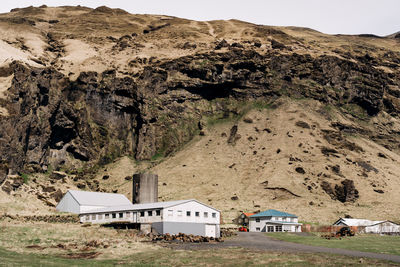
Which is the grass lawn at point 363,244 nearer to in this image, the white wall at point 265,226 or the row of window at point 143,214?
the row of window at point 143,214

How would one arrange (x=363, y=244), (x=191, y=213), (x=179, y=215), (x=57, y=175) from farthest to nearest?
(x=57, y=175), (x=191, y=213), (x=179, y=215), (x=363, y=244)

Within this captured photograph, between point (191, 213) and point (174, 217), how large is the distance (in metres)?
3.44

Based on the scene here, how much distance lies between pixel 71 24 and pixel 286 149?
133m

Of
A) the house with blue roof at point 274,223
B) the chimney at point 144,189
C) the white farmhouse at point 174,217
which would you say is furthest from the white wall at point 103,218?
the house with blue roof at point 274,223

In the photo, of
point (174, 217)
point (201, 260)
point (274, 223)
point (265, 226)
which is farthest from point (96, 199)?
point (201, 260)

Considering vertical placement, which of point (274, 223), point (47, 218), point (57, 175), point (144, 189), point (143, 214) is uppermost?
point (57, 175)

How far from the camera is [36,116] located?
4222 inches

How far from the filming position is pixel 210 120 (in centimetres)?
13550

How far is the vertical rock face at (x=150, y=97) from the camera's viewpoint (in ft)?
347

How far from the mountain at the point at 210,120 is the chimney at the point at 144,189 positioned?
50.4 feet

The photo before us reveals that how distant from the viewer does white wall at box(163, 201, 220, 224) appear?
6106 cm

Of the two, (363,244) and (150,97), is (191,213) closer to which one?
(363,244)

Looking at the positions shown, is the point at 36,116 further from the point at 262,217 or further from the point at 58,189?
the point at 262,217

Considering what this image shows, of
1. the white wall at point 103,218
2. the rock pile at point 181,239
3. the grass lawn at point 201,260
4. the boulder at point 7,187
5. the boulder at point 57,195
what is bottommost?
the grass lawn at point 201,260
